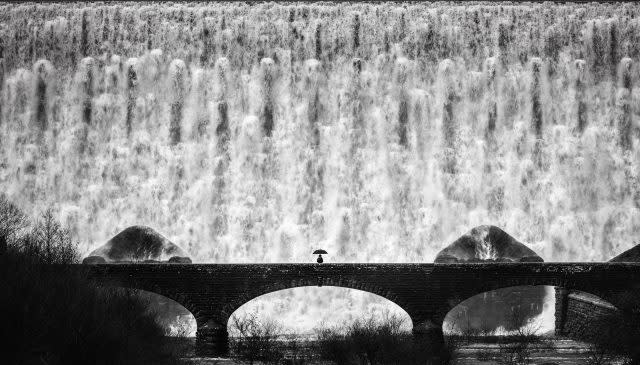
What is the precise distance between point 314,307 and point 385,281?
13.4 meters

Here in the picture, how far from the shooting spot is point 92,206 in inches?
1988

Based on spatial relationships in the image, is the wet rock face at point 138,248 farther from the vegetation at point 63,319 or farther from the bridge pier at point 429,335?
the bridge pier at point 429,335

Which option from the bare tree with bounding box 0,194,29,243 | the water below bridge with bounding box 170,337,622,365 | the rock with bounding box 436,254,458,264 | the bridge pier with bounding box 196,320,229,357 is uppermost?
the bare tree with bounding box 0,194,29,243

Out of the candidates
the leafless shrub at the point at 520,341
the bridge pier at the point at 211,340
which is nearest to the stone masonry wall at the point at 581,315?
the leafless shrub at the point at 520,341

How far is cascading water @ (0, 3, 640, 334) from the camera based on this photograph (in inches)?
1975

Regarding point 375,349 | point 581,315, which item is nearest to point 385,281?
point 375,349

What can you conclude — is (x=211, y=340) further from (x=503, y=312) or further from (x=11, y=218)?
(x=503, y=312)

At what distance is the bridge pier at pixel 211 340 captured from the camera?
35812 millimetres

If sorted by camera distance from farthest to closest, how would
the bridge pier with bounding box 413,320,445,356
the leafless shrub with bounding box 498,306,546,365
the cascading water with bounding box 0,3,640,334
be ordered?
the cascading water with bounding box 0,3,640,334
the leafless shrub with bounding box 498,306,546,365
the bridge pier with bounding box 413,320,445,356

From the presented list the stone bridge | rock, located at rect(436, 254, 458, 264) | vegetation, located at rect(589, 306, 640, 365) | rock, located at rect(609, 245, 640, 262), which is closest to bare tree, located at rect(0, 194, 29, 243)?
the stone bridge

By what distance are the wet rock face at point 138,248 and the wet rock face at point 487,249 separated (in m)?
12.0

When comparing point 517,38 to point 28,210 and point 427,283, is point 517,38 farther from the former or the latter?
point 28,210

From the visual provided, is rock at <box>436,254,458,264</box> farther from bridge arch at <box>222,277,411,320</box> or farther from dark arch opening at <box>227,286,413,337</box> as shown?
dark arch opening at <box>227,286,413,337</box>

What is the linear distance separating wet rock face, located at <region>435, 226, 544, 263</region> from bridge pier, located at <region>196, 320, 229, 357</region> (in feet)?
34.2
